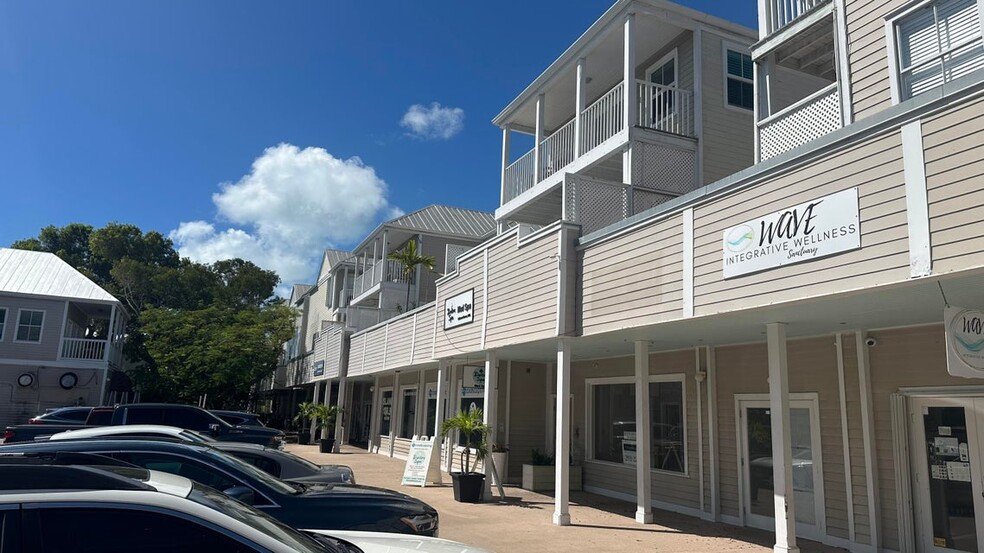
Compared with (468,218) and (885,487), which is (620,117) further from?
(468,218)

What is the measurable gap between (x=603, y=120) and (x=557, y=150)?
2.10 metres

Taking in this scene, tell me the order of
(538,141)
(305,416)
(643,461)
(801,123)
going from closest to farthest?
1. (801,123)
2. (643,461)
3. (538,141)
4. (305,416)

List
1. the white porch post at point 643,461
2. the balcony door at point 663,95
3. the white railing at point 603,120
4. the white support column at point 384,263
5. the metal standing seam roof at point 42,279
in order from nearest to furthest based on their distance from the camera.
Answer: the white porch post at point 643,461 < the white railing at point 603,120 < the balcony door at point 663,95 < the white support column at point 384,263 < the metal standing seam roof at point 42,279

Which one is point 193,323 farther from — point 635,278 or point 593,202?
point 635,278

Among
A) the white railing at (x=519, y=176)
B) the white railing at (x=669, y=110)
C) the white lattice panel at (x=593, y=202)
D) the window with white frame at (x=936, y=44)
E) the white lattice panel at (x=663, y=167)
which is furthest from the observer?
the white railing at (x=519, y=176)

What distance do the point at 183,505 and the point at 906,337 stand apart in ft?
30.6

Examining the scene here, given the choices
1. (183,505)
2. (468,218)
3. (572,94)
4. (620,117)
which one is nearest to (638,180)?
(620,117)

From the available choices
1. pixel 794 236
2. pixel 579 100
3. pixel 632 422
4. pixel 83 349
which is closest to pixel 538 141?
pixel 579 100

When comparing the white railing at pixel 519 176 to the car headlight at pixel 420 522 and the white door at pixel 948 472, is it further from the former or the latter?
the car headlight at pixel 420 522

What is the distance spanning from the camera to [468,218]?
33.4 metres

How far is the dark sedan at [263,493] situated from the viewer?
561 cm

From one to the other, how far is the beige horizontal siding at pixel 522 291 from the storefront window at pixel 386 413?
44.6 ft

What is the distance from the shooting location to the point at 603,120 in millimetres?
14875

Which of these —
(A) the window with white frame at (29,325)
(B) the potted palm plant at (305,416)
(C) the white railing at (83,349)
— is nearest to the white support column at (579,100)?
(B) the potted palm plant at (305,416)
